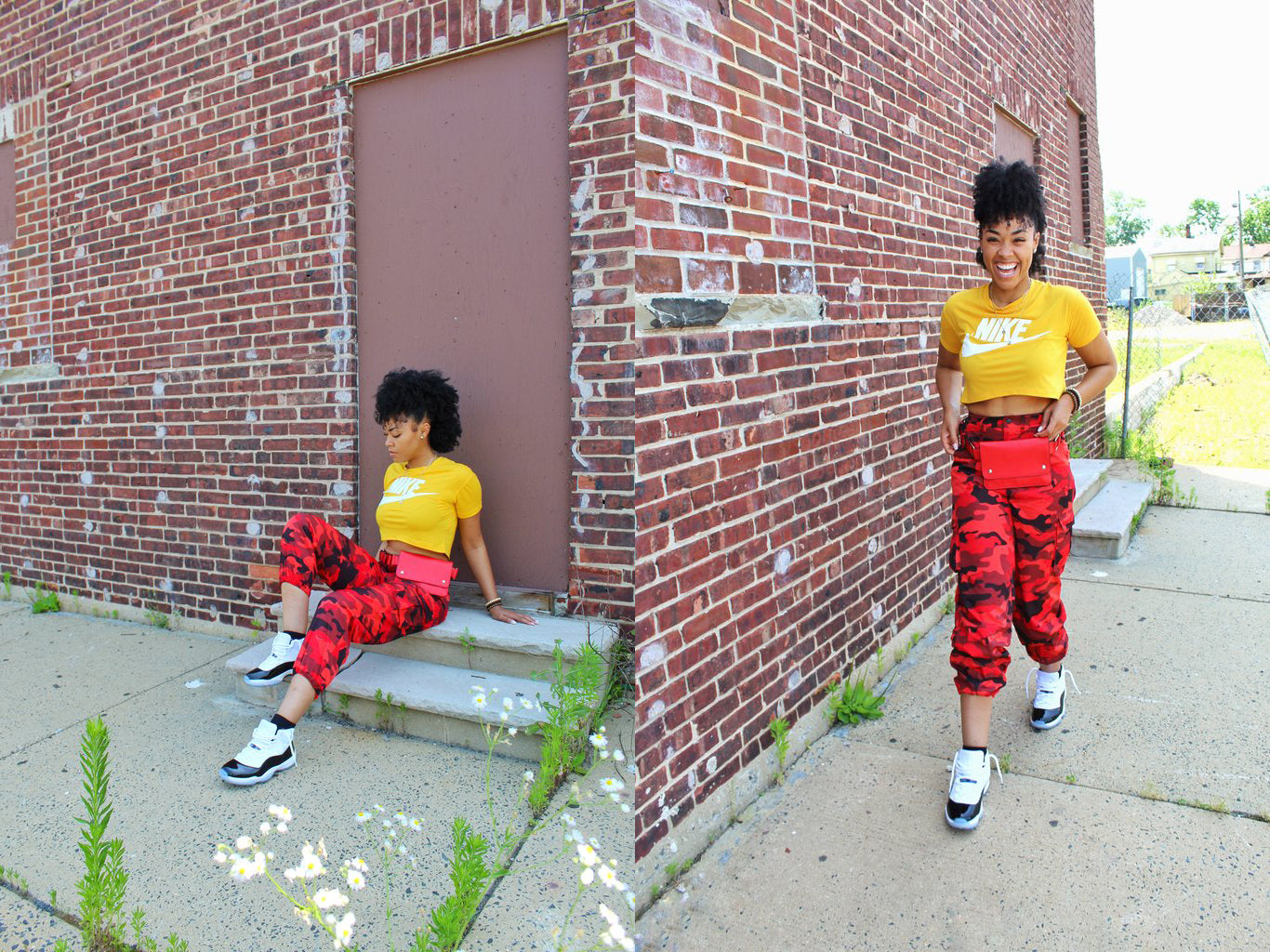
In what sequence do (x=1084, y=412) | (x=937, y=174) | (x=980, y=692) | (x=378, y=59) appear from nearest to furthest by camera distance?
1. (x=980, y=692)
2. (x=378, y=59)
3. (x=937, y=174)
4. (x=1084, y=412)

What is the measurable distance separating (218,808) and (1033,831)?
2.62 meters

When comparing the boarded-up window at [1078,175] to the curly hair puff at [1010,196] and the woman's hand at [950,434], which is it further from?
the woman's hand at [950,434]

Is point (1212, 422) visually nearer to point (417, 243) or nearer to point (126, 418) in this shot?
point (417, 243)

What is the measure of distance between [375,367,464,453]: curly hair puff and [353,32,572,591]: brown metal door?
14 cm

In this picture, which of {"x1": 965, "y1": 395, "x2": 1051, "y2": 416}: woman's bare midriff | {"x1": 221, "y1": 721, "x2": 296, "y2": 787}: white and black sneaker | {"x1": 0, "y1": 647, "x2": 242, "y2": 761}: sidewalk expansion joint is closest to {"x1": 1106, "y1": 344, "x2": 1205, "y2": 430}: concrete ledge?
{"x1": 965, "y1": 395, "x2": 1051, "y2": 416}: woman's bare midriff

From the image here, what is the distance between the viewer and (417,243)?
4184 mm

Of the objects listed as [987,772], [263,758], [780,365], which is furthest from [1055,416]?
[263,758]

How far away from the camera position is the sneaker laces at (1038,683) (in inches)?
136

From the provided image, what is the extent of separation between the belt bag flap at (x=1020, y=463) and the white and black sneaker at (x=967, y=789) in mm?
901

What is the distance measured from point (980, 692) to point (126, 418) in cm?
493

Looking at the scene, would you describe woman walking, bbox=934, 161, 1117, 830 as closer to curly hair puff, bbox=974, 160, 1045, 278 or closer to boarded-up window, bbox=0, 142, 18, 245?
curly hair puff, bbox=974, 160, 1045, 278

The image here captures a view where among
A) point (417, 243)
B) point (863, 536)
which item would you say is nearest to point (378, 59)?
point (417, 243)

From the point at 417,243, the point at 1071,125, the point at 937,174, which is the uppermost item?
the point at 1071,125

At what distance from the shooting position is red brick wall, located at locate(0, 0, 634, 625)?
3.65 m
